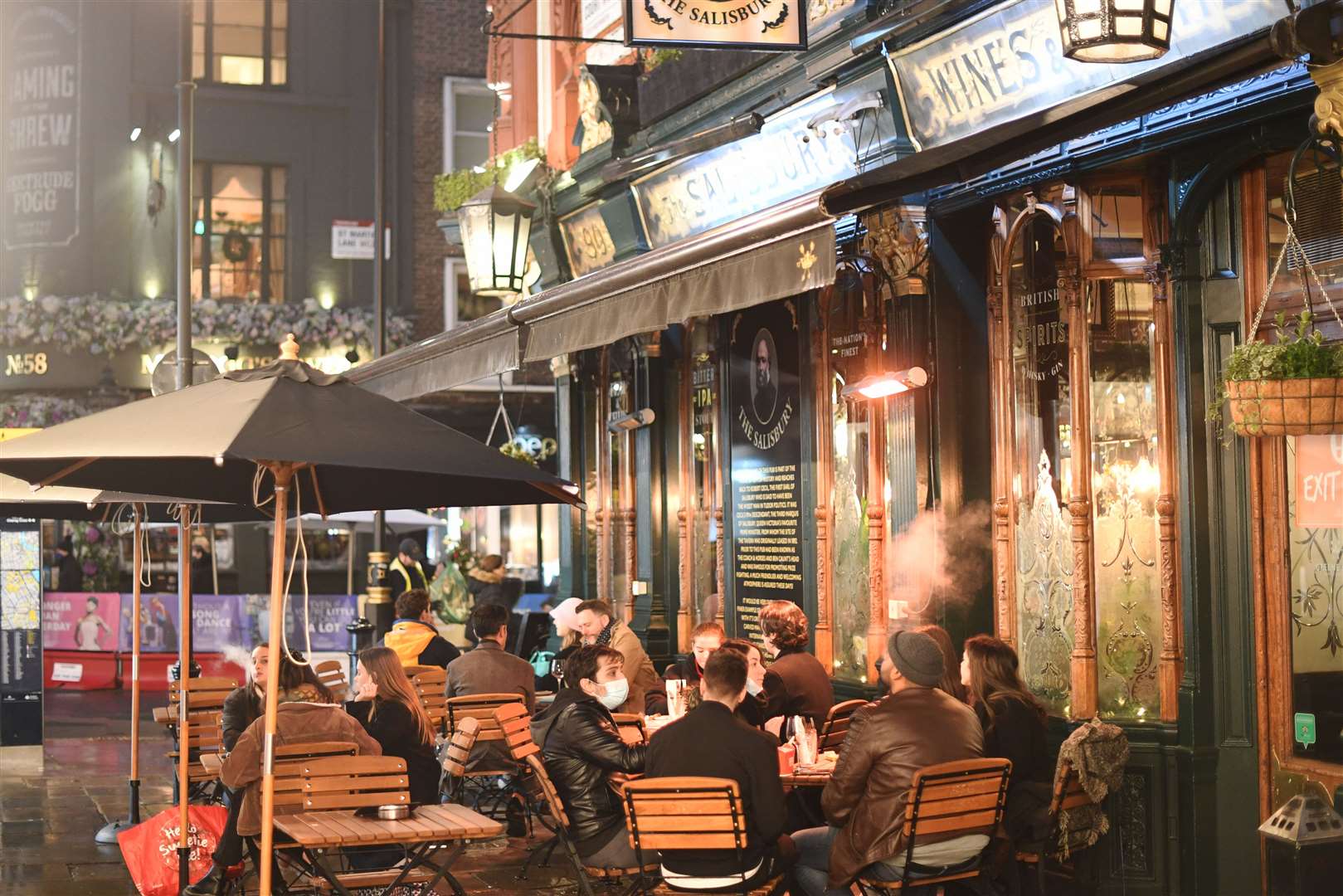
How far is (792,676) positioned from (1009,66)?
3.71 meters

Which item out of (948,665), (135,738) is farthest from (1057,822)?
(135,738)

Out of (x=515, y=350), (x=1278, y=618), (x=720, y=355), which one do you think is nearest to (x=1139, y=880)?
(x=1278, y=618)

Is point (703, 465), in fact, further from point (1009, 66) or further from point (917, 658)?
point (917, 658)

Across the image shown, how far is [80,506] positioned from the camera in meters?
12.3

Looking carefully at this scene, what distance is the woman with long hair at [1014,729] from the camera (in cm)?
797

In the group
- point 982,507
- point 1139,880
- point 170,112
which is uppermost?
point 170,112

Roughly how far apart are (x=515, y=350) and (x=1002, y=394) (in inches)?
141

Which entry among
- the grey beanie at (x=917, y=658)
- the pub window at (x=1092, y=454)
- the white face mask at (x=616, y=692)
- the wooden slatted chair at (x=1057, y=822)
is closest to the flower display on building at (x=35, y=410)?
the white face mask at (x=616, y=692)

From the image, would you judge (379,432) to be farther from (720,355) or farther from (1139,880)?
(720,355)

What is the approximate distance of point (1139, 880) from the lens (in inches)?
341

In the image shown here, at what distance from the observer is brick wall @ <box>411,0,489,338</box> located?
3175cm

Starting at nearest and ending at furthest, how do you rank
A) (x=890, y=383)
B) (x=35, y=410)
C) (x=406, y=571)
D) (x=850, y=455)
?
1. (x=890, y=383)
2. (x=850, y=455)
3. (x=406, y=571)
4. (x=35, y=410)

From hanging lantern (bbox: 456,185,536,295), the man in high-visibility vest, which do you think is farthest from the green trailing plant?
the man in high-visibility vest

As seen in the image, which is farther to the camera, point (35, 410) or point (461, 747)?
point (35, 410)
